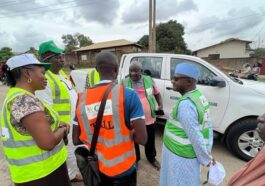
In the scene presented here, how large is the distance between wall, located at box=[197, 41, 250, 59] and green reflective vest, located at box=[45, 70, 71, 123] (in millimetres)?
42758

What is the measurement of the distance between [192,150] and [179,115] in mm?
371

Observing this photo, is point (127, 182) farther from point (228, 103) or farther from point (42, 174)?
point (228, 103)

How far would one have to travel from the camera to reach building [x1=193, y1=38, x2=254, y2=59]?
1583 inches

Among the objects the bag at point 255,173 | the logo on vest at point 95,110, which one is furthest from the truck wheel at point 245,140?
the logo on vest at point 95,110

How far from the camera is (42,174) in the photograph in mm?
1785

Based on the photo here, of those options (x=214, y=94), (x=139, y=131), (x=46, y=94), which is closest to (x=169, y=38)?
(x=214, y=94)

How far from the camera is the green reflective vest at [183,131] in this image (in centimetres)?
212

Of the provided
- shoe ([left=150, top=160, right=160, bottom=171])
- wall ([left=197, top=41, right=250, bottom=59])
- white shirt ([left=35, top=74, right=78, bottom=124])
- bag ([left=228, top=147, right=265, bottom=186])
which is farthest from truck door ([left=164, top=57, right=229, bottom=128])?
wall ([left=197, top=41, right=250, bottom=59])

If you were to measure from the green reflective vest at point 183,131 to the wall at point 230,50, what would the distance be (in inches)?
1682

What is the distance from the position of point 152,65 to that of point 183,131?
9.58 ft

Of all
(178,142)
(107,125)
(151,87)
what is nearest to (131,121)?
(107,125)

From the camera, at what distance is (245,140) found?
13.4 feet

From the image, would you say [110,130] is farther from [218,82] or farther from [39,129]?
[218,82]

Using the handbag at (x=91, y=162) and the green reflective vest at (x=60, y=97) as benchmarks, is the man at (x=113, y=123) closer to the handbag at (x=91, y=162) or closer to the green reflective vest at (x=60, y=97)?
the handbag at (x=91, y=162)
